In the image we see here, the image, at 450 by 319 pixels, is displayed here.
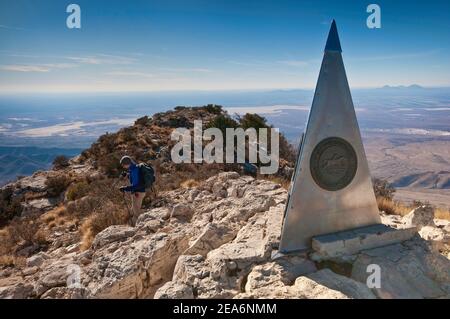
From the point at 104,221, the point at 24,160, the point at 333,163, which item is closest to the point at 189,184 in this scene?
the point at 104,221

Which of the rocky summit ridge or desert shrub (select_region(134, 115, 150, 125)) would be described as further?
desert shrub (select_region(134, 115, 150, 125))

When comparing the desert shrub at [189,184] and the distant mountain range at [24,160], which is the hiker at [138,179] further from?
the distant mountain range at [24,160]

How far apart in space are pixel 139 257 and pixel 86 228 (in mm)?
3422

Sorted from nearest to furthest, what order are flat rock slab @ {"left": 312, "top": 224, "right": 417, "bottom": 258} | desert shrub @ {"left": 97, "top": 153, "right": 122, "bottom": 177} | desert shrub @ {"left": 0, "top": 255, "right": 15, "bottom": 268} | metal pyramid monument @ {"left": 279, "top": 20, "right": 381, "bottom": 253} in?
1. flat rock slab @ {"left": 312, "top": 224, "right": 417, "bottom": 258}
2. metal pyramid monument @ {"left": 279, "top": 20, "right": 381, "bottom": 253}
3. desert shrub @ {"left": 0, "top": 255, "right": 15, "bottom": 268}
4. desert shrub @ {"left": 97, "top": 153, "right": 122, "bottom": 177}

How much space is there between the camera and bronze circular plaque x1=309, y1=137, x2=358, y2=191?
4.82 m

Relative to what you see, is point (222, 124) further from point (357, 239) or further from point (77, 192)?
point (357, 239)

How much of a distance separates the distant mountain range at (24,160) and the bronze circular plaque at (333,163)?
275ft

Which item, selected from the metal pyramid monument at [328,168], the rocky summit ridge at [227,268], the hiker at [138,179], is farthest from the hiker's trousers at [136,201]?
the metal pyramid monument at [328,168]

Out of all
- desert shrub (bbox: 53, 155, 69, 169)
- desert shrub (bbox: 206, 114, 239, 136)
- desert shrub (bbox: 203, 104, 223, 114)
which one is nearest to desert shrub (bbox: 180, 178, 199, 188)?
desert shrub (bbox: 206, 114, 239, 136)

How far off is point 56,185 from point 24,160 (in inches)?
4081

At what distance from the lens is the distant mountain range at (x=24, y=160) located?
90938 millimetres

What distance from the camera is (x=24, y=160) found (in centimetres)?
10112

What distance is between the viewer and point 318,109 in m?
4.75

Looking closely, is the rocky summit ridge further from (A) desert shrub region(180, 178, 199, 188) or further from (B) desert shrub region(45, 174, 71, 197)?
(B) desert shrub region(45, 174, 71, 197)
